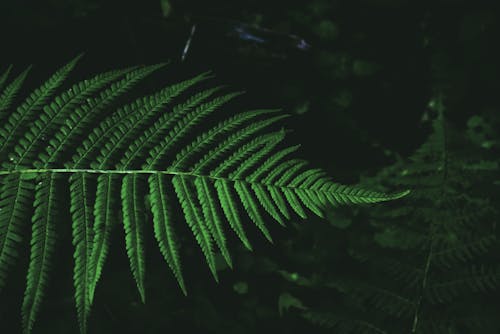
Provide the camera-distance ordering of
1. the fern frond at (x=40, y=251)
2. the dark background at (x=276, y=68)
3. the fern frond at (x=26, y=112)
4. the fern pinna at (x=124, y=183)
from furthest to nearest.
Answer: the dark background at (x=276, y=68), the fern frond at (x=26, y=112), the fern pinna at (x=124, y=183), the fern frond at (x=40, y=251)

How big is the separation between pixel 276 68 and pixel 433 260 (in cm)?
159

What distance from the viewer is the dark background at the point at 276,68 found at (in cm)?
200

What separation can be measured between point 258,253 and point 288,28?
1.62m

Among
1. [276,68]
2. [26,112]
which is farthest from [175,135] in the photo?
[276,68]

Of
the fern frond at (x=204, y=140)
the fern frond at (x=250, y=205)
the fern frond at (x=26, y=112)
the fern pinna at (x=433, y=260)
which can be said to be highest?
the fern frond at (x=26, y=112)

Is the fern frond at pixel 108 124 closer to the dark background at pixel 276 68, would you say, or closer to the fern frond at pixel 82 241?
the fern frond at pixel 82 241

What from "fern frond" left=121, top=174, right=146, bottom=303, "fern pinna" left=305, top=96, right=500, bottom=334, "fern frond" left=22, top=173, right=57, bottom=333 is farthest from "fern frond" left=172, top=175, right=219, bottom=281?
"fern pinna" left=305, top=96, right=500, bottom=334

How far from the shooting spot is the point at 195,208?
4.12 ft

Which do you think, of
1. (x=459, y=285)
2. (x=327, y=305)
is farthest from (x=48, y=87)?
(x=459, y=285)

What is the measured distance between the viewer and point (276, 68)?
103 inches

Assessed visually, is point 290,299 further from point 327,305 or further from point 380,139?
point 380,139

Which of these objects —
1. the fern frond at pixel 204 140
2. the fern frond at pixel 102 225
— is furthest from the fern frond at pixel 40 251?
the fern frond at pixel 204 140

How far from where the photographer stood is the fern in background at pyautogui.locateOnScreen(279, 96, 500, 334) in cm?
139

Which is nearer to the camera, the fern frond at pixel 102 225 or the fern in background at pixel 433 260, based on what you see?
the fern frond at pixel 102 225
